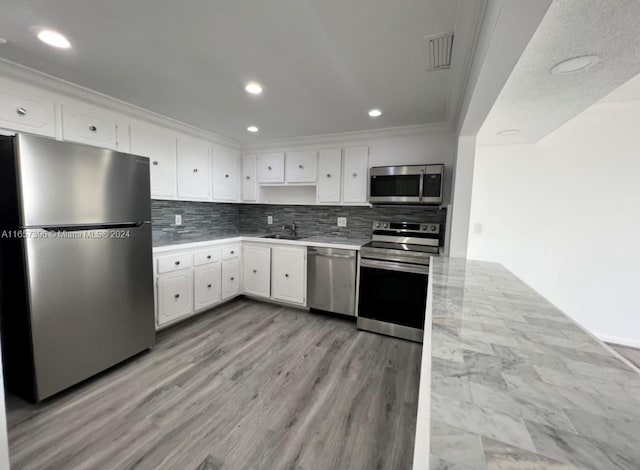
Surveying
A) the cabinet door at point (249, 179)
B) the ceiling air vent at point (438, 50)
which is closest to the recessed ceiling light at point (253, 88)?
the ceiling air vent at point (438, 50)

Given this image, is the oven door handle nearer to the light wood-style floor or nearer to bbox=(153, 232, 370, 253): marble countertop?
bbox=(153, 232, 370, 253): marble countertop

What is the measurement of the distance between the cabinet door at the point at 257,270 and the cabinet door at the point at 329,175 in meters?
1.05

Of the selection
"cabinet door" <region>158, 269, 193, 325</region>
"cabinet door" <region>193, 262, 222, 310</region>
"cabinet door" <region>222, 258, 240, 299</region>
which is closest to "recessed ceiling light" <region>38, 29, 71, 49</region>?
"cabinet door" <region>158, 269, 193, 325</region>

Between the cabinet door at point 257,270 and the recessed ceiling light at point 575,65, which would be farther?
the cabinet door at point 257,270

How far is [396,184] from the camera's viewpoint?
9.18 feet

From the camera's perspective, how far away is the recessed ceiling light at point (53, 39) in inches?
56.9

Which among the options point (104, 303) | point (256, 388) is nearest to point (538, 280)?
point (256, 388)

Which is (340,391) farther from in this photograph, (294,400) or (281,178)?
(281,178)

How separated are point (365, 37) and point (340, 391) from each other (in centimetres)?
230

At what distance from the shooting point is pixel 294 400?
1.79m

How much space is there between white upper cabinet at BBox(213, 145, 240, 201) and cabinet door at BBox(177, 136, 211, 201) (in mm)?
117

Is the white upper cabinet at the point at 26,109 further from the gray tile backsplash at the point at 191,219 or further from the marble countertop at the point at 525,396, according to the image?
the marble countertop at the point at 525,396

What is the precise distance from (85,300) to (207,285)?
1271mm

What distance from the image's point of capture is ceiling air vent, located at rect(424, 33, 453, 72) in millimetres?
1392
